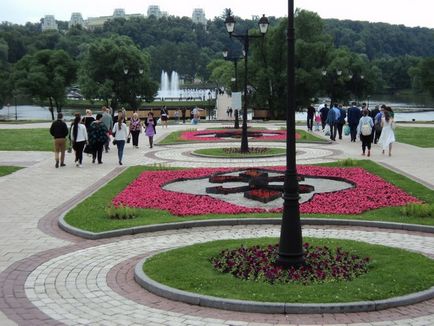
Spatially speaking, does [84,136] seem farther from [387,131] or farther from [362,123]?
[387,131]

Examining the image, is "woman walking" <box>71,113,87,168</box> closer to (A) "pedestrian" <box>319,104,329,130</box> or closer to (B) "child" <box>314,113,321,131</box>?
(A) "pedestrian" <box>319,104,329,130</box>

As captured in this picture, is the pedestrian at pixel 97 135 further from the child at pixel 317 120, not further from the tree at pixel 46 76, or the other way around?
the tree at pixel 46 76

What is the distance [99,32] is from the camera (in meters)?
166

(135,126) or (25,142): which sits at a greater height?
(135,126)

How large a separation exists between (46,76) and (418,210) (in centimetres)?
6416

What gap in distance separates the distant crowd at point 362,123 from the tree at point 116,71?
3244 cm

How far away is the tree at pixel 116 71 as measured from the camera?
6638cm

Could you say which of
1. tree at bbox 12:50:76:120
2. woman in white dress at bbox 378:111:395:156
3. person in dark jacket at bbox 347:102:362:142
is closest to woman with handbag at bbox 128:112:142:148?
person in dark jacket at bbox 347:102:362:142

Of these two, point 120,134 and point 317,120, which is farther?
point 317,120

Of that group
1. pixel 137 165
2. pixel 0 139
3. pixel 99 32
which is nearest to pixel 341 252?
pixel 137 165

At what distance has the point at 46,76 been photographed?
2751 inches

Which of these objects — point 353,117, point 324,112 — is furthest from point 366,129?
point 324,112

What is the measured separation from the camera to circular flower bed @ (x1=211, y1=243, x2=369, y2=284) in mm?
7462

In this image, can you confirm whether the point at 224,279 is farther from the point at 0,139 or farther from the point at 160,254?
the point at 0,139
